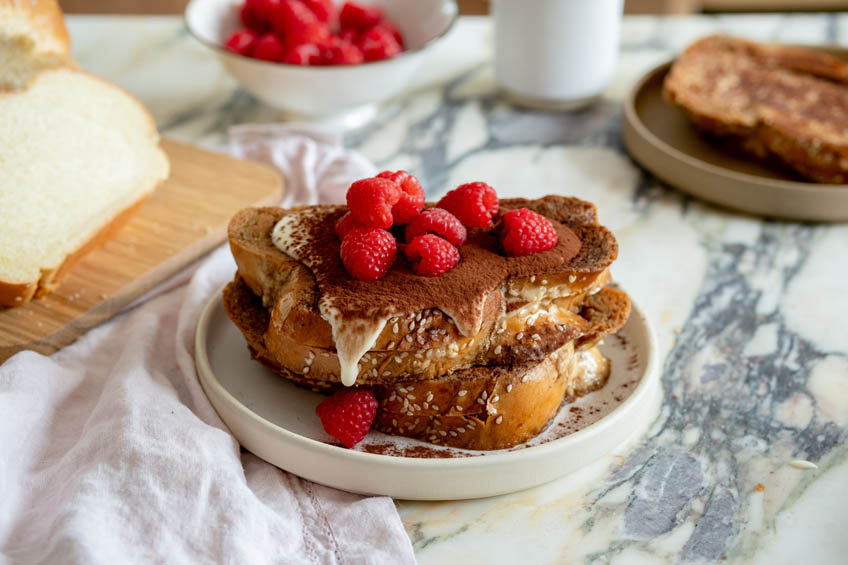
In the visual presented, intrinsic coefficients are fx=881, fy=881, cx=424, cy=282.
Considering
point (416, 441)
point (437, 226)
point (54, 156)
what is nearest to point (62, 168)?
point (54, 156)

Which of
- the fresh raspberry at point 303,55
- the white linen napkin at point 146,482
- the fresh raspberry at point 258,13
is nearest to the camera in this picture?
the white linen napkin at point 146,482

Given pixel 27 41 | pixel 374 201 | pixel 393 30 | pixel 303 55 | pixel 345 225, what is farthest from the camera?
pixel 393 30

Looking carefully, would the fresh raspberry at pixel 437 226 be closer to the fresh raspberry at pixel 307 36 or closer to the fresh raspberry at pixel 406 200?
the fresh raspberry at pixel 406 200

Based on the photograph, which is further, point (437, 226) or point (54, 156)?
point (54, 156)

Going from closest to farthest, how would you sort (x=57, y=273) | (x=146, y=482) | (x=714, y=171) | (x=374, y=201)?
(x=146, y=482)
(x=374, y=201)
(x=57, y=273)
(x=714, y=171)

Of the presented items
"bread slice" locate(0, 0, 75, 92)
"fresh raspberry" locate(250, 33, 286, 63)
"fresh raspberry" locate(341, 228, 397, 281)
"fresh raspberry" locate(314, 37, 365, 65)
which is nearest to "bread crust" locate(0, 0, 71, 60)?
"bread slice" locate(0, 0, 75, 92)

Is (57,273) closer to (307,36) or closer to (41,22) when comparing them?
(41,22)

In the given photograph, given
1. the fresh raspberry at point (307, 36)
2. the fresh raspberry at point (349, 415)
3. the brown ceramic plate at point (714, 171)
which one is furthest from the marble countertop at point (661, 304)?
the fresh raspberry at point (307, 36)
